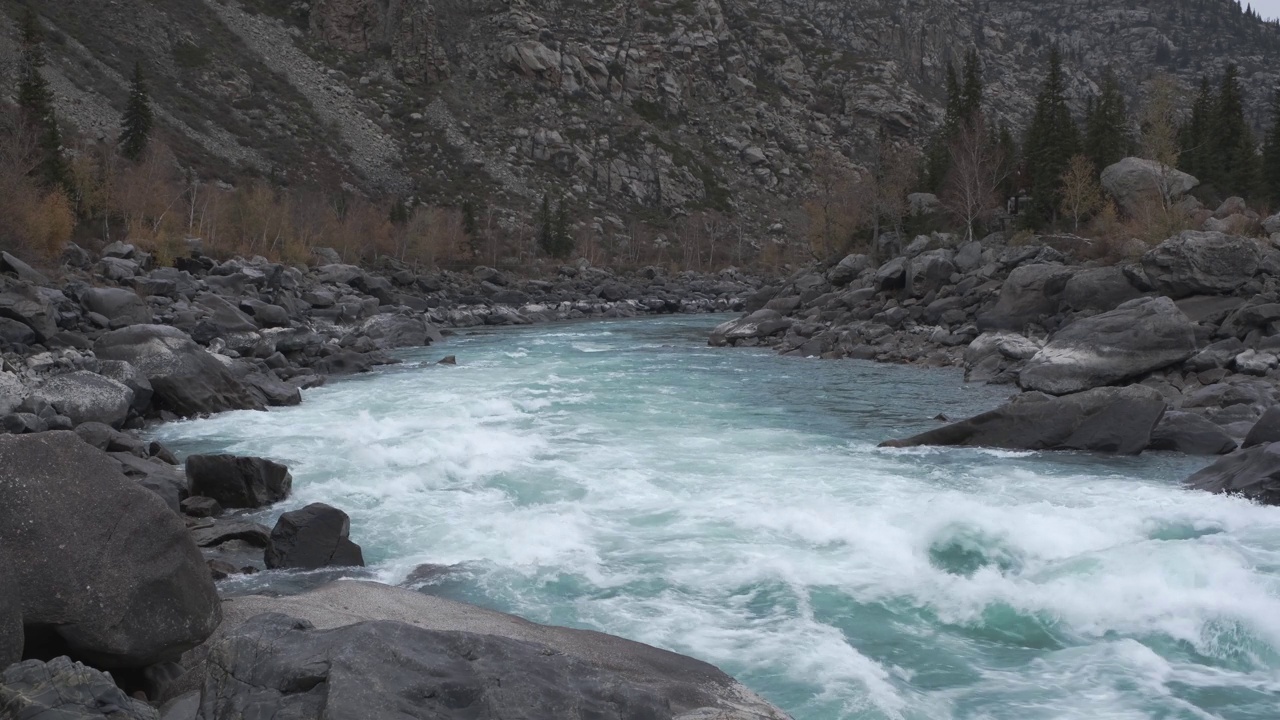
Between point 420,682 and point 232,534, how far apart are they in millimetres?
6423

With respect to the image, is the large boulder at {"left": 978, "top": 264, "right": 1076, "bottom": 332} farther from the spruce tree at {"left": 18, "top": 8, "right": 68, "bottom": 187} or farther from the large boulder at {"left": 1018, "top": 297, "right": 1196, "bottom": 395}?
the spruce tree at {"left": 18, "top": 8, "right": 68, "bottom": 187}

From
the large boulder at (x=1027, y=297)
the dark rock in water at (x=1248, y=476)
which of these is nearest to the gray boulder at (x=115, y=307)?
the dark rock in water at (x=1248, y=476)

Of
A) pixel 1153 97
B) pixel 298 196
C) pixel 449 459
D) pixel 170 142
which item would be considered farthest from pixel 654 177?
pixel 449 459

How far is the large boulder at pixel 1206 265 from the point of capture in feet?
85.8

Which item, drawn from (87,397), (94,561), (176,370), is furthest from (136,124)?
(94,561)

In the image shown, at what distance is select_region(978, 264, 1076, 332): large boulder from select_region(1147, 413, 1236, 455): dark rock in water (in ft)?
47.1

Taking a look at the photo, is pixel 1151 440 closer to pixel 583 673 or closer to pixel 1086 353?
pixel 1086 353

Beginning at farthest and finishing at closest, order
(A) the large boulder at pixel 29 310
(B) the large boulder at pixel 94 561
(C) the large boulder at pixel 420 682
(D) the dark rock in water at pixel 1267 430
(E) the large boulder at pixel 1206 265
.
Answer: (E) the large boulder at pixel 1206 265 → (A) the large boulder at pixel 29 310 → (D) the dark rock in water at pixel 1267 430 → (B) the large boulder at pixel 94 561 → (C) the large boulder at pixel 420 682

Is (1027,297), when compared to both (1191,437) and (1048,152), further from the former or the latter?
(1048,152)

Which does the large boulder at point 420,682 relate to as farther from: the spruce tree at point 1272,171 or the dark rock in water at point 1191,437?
the spruce tree at point 1272,171

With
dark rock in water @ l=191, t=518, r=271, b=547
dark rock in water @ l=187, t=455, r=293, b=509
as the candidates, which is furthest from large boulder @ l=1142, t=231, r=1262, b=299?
dark rock in water @ l=191, t=518, r=271, b=547

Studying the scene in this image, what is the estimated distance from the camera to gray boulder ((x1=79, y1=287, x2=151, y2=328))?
25781 mm

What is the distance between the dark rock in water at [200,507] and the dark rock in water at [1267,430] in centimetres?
1541

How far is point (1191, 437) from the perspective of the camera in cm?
1554
